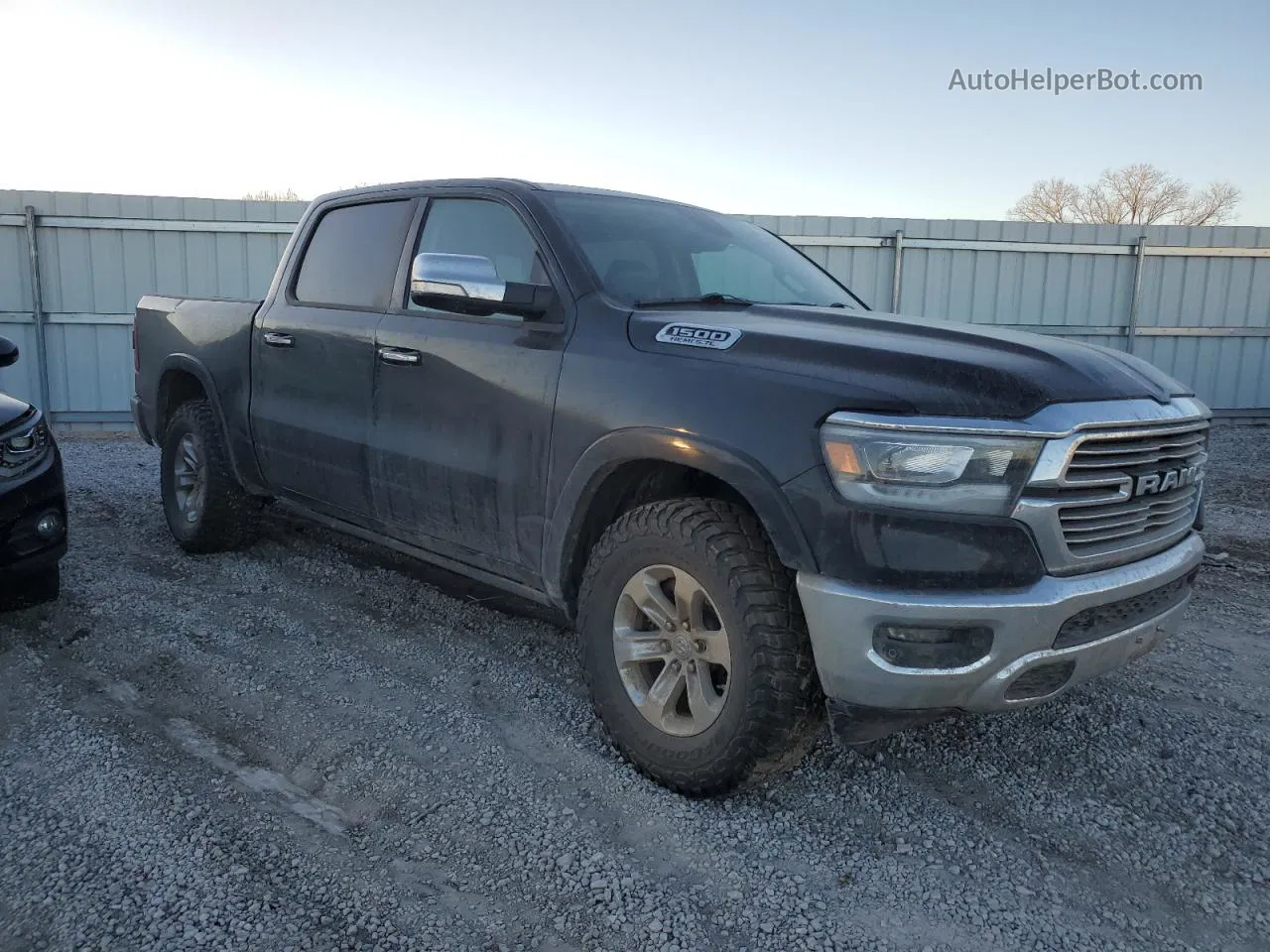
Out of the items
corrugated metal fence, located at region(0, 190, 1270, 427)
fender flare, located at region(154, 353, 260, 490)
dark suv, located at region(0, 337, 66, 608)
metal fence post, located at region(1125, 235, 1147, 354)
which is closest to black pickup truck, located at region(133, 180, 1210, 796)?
fender flare, located at region(154, 353, 260, 490)

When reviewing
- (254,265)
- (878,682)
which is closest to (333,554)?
(878,682)

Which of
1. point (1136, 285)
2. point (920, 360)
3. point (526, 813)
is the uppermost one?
point (1136, 285)

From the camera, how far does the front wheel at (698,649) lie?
2574 mm

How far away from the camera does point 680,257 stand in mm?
3594

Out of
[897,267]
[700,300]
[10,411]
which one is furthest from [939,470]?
[897,267]

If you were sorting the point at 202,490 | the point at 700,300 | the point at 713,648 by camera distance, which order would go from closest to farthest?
the point at 713,648
the point at 700,300
the point at 202,490

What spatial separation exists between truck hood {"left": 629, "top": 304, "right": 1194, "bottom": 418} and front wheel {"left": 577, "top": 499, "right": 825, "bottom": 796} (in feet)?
1.56

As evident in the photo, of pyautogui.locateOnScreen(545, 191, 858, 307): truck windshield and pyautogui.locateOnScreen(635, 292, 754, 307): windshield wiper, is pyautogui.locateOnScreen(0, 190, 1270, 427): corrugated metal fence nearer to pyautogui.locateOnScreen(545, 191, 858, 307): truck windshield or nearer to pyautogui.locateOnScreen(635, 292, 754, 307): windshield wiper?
pyautogui.locateOnScreen(545, 191, 858, 307): truck windshield

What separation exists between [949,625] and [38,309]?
1211 centimetres

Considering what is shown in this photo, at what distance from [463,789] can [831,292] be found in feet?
8.16

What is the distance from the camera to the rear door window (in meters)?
4.03

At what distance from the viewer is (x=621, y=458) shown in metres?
2.87

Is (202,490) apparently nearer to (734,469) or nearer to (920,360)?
(734,469)

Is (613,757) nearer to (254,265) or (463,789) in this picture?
(463,789)
